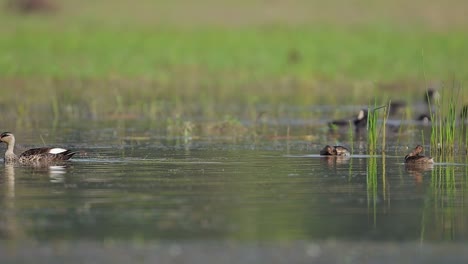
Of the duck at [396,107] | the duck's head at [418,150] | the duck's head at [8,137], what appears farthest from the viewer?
the duck at [396,107]

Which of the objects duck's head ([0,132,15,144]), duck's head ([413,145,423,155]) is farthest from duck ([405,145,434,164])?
duck's head ([0,132,15,144])

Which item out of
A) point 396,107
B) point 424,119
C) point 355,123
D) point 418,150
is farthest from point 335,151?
point 396,107

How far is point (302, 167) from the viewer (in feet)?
56.7

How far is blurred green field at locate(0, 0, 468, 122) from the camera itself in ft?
116

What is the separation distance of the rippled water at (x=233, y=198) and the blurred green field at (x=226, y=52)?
34.1 feet

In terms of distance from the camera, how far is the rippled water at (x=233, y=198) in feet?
37.3

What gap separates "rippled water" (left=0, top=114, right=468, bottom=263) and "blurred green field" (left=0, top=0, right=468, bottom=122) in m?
10.4

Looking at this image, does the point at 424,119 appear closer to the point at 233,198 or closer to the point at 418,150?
the point at 418,150

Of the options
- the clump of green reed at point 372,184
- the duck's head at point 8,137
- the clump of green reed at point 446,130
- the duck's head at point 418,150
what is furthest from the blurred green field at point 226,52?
the duck's head at point 418,150

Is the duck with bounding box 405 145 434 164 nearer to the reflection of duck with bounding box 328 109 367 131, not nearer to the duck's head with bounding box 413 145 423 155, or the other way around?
the duck's head with bounding box 413 145 423 155

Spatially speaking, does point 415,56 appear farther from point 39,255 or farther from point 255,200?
point 39,255

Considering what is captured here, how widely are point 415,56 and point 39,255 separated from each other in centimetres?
3451

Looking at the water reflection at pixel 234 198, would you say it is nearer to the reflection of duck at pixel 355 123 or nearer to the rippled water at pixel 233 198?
the rippled water at pixel 233 198

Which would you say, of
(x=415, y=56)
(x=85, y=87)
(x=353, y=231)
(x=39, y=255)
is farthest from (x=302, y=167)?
(x=415, y=56)
